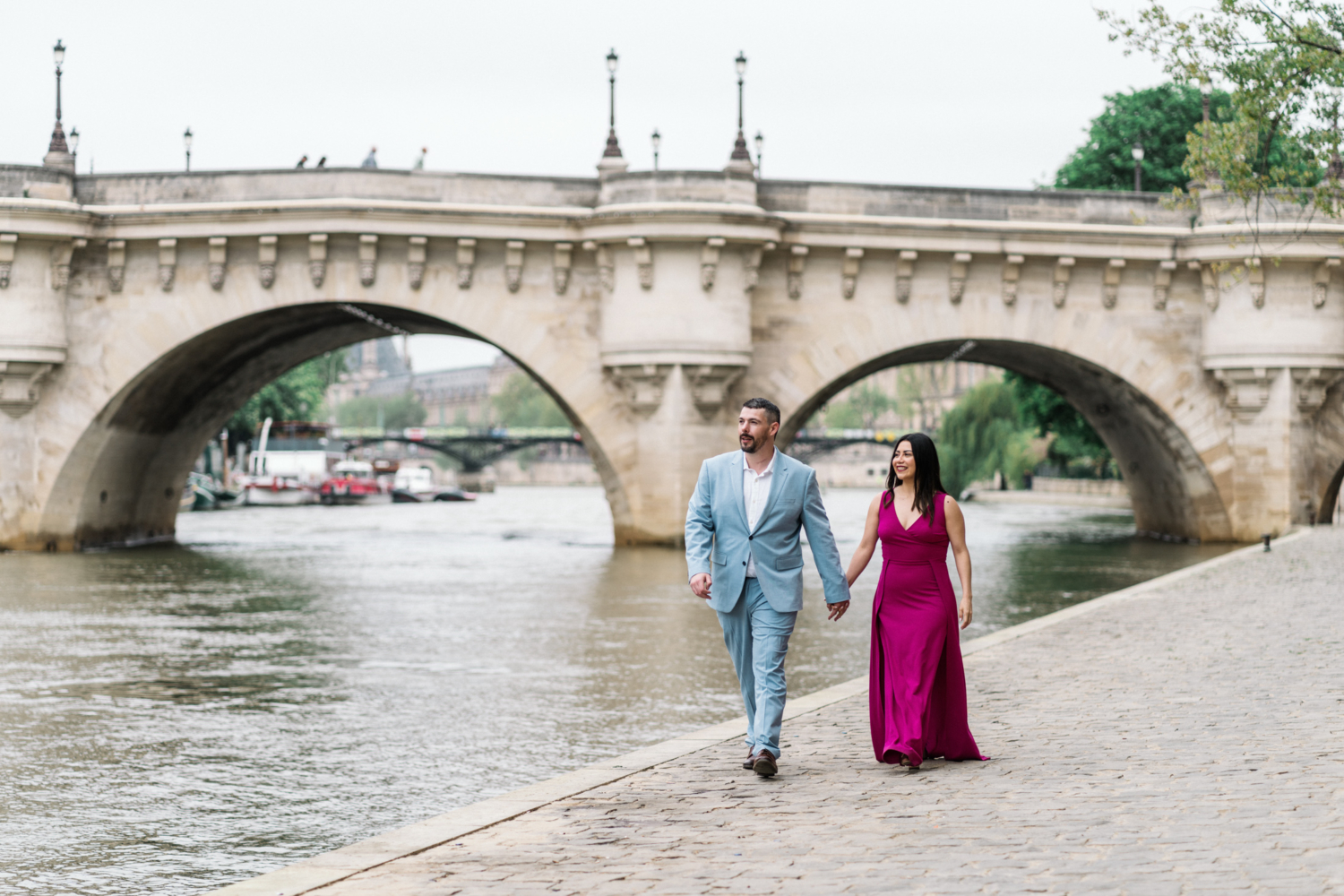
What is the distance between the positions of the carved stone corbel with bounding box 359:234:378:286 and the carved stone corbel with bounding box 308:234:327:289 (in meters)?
0.61

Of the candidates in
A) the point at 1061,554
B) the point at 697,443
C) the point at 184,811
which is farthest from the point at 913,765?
the point at 1061,554

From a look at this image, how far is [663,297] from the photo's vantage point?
1033 inches

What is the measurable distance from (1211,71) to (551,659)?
9.15 m

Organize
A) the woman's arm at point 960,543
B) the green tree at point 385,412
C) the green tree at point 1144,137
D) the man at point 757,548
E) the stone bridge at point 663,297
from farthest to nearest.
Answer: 1. the green tree at point 385,412
2. the green tree at point 1144,137
3. the stone bridge at point 663,297
4. the woman's arm at point 960,543
5. the man at point 757,548

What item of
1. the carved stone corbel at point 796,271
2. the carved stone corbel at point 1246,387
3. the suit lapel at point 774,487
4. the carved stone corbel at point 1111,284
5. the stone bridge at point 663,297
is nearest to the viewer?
the suit lapel at point 774,487

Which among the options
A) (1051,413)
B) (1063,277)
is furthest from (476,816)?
(1051,413)

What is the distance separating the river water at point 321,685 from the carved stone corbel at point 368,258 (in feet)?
16.2

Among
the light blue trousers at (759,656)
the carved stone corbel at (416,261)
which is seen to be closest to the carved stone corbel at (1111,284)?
the carved stone corbel at (416,261)

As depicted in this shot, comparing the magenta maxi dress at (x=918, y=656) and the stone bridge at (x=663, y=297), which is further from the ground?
the stone bridge at (x=663, y=297)

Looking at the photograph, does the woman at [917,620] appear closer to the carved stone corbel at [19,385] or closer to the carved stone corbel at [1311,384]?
the carved stone corbel at [1311,384]

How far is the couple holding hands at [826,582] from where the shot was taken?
7.65 meters

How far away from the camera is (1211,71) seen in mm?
16375

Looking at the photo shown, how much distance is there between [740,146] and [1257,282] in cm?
941

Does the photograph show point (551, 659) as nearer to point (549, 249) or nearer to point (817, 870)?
point (817, 870)
